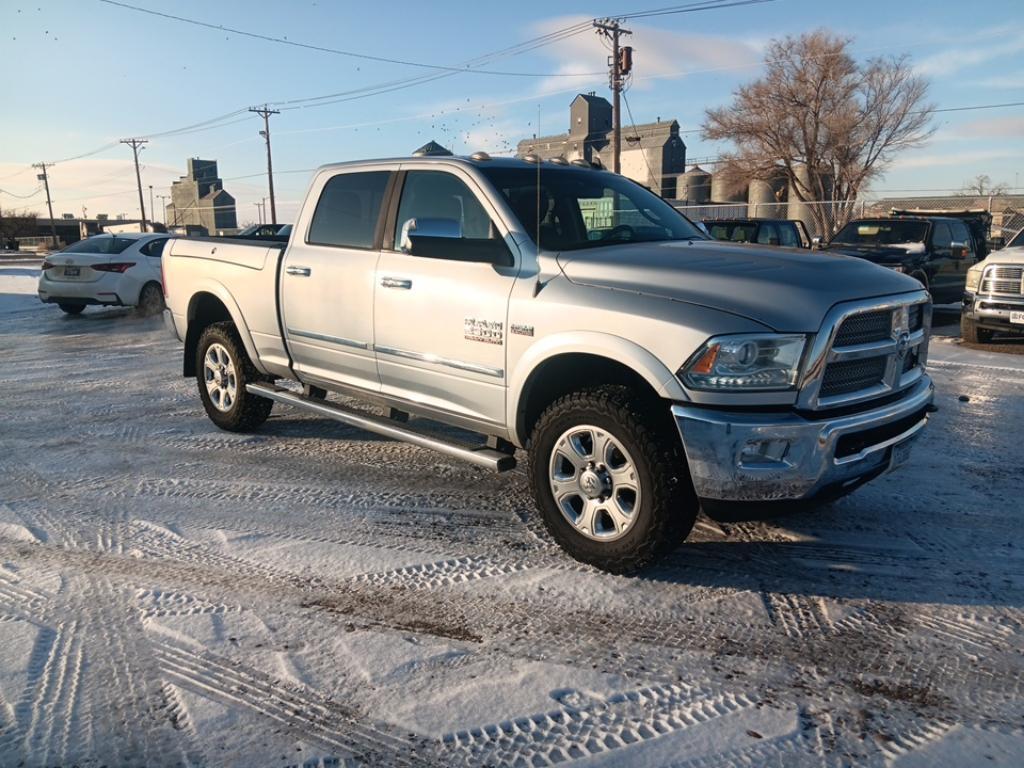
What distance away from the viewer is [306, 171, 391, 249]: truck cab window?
4992 millimetres

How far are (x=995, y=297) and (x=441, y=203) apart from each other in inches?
345

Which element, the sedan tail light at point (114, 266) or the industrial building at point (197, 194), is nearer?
the sedan tail light at point (114, 266)

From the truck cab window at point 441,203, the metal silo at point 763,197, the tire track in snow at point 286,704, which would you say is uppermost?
the metal silo at point 763,197

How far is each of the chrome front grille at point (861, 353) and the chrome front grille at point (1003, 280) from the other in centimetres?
757

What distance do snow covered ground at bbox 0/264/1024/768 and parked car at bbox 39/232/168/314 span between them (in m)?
9.60

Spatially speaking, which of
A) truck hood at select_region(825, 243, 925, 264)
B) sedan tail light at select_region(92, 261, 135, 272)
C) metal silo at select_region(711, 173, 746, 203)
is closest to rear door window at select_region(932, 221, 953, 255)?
truck hood at select_region(825, 243, 925, 264)

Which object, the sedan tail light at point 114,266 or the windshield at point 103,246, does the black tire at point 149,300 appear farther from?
the windshield at point 103,246

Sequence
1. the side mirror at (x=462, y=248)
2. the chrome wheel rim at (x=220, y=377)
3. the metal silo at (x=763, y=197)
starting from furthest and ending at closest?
the metal silo at (x=763, y=197)
the chrome wheel rim at (x=220, y=377)
the side mirror at (x=462, y=248)

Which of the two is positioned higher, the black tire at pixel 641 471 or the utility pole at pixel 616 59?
the utility pole at pixel 616 59

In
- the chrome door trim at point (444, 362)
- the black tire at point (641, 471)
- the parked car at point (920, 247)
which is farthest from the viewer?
the parked car at point (920, 247)

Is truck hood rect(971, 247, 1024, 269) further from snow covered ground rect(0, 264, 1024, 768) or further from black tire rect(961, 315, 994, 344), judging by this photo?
snow covered ground rect(0, 264, 1024, 768)

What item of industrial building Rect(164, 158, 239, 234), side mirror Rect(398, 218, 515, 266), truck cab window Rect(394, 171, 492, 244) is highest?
industrial building Rect(164, 158, 239, 234)

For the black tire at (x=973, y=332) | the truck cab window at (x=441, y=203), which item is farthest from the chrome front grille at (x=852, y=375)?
the black tire at (x=973, y=332)

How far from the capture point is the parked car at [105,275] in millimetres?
13781
